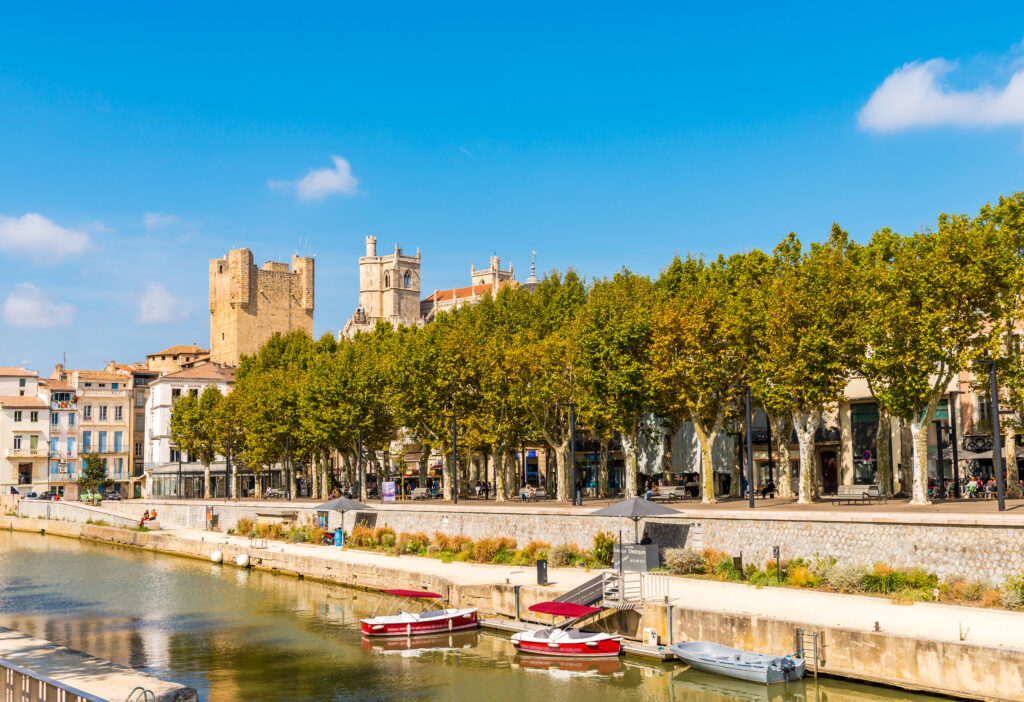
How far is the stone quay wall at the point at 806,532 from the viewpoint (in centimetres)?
2534

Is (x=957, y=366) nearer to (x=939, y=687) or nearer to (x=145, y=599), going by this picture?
(x=939, y=687)

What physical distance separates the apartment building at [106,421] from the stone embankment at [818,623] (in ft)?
237

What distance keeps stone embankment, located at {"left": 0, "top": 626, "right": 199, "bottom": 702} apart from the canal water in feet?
12.5

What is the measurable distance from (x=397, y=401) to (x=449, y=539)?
635 inches

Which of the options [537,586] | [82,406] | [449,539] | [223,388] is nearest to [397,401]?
[449,539]

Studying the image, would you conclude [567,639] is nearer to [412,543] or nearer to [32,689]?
[32,689]

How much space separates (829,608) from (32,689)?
1897 cm

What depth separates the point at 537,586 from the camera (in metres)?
30.5

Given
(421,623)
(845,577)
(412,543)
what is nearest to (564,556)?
(421,623)

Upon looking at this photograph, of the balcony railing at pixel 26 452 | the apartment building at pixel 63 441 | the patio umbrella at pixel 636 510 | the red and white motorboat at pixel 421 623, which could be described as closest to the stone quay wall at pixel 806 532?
the patio umbrella at pixel 636 510

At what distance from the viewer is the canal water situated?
23.2 metres

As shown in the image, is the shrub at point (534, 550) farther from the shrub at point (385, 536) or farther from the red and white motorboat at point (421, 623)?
the shrub at point (385, 536)

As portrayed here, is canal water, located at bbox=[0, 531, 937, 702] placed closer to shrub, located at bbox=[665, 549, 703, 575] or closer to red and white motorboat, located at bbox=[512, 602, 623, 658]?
red and white motorboat, located at bbox=[512, 602, 623, 658]

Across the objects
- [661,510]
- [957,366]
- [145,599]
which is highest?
[957,366]
